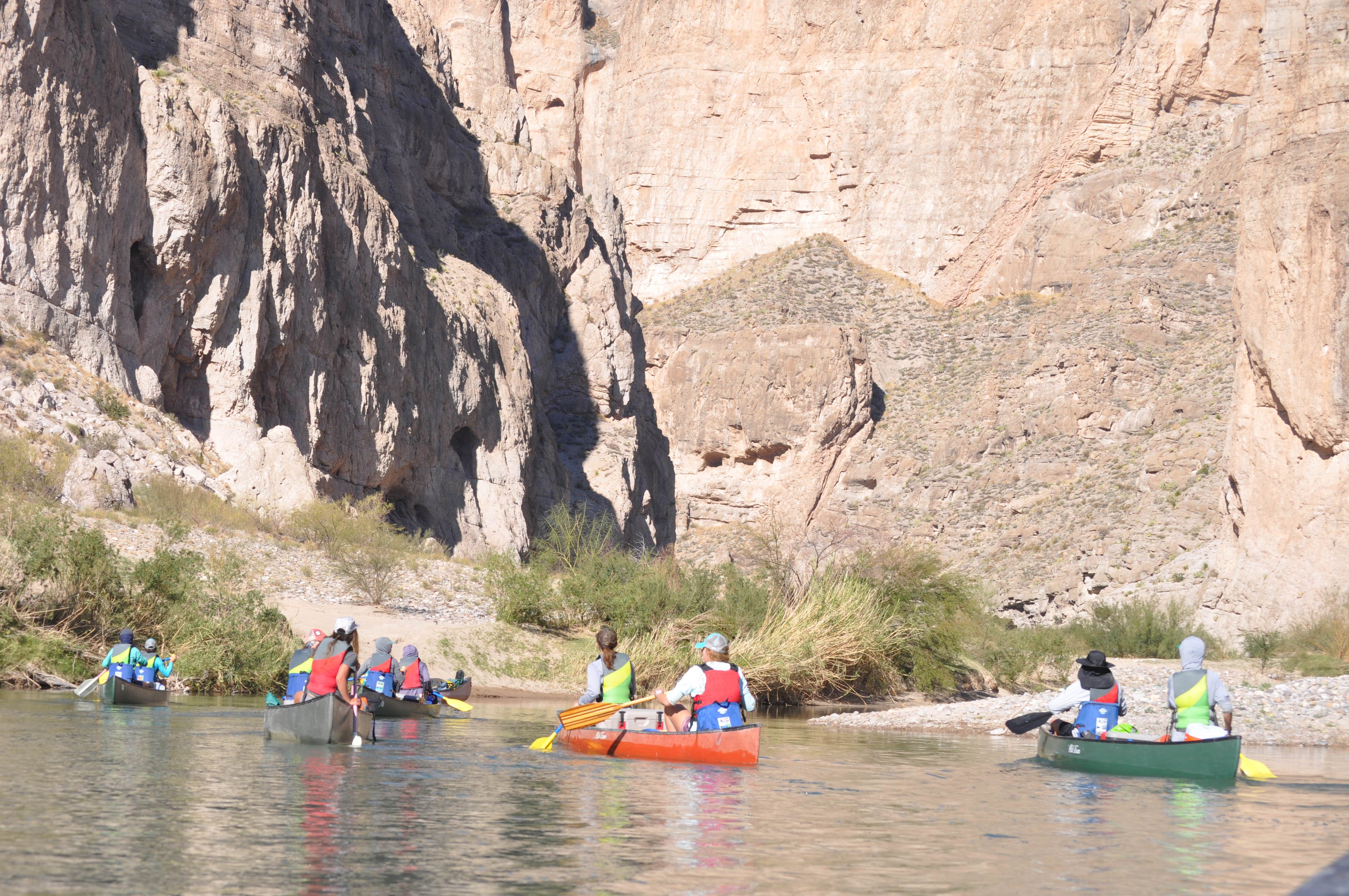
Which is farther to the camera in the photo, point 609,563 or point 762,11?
point 762,11

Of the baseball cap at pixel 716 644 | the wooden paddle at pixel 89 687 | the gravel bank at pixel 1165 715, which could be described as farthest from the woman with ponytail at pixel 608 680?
the wooden paddle at pixel 89 687

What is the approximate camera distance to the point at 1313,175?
39.3 m

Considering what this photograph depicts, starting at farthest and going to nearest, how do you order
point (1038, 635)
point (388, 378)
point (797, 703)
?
point (388, 378) → point (1038, 635) → point (797, 703)

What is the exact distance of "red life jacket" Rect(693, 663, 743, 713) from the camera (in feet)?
46.1

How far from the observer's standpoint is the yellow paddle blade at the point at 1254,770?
14305 millimetres

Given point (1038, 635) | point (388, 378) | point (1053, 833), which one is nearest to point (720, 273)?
point (388, 378)

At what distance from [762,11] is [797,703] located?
77958 mm

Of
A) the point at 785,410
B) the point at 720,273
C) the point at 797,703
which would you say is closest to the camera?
the point at 797,703

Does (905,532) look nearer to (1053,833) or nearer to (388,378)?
(388,378)

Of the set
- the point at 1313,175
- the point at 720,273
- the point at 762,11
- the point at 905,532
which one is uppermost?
the point at 762,11

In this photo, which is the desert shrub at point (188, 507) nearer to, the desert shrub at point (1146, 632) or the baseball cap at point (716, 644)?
the baseball cap at point (716, 644)

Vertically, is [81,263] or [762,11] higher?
[762,11]

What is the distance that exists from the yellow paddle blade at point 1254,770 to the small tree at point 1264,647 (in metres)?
20.9

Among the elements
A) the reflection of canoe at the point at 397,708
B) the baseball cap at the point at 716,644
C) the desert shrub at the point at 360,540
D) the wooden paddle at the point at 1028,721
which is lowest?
the wooden paddle at the point at 1028,721
